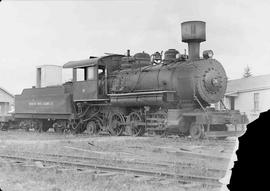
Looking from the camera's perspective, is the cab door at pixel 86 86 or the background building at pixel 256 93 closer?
the background building at pixel 256 93

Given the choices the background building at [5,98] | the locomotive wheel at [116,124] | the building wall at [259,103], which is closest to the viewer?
the building wall at [259,103]

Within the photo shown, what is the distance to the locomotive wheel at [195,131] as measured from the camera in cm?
686

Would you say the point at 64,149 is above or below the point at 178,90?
below

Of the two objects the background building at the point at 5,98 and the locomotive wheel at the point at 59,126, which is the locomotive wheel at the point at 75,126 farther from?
the background building at the point at 5,98

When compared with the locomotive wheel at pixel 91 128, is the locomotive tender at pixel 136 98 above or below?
above

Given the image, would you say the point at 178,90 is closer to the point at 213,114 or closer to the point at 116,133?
the point at 213,114

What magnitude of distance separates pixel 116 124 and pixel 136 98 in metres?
0.89

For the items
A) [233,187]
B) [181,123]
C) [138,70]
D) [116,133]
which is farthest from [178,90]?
[233,187]

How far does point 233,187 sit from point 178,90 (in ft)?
21.6

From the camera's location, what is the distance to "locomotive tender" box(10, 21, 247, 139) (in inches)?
278

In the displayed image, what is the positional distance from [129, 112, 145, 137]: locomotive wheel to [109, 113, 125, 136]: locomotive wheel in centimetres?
24

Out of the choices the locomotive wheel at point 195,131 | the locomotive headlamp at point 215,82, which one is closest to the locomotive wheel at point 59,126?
the locomotive wheel at point 195,131

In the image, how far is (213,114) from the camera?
6.90 m

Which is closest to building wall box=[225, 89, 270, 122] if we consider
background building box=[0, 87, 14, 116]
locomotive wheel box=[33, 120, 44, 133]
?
background building box=[0, 87, 14, 116]
